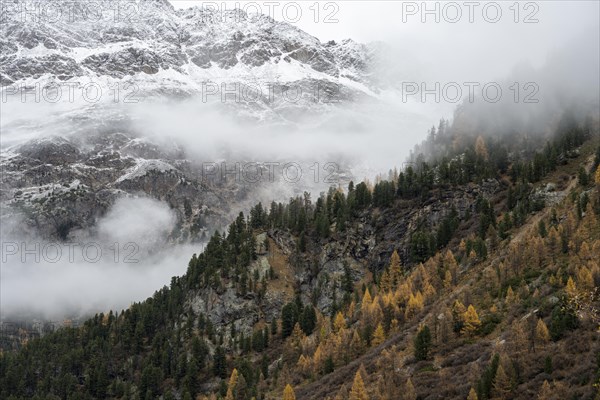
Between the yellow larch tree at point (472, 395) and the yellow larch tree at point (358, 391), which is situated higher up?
the yellow larch tree at point (472, 395)

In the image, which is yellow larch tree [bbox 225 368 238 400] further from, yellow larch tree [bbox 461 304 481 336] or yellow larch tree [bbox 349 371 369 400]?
yellow larch tree [bbox 461 304 481 336]

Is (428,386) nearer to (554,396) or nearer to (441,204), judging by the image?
(554,396)

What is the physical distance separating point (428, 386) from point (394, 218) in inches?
4245

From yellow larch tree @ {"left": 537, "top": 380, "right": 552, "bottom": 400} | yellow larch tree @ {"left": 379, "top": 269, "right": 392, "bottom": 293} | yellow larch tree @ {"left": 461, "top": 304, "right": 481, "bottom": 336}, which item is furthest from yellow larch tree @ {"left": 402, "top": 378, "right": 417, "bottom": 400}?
yellow larch tree @ {"left": 379, "top": 269, "right": 392, "bottom": 293}

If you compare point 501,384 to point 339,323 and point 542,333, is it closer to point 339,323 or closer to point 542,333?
point 542,333

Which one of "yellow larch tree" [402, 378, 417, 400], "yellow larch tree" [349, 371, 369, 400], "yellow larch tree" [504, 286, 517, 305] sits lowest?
"yellow larch tree" [349, 371, 369, 400]

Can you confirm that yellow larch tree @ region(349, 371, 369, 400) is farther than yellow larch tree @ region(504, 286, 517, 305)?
No

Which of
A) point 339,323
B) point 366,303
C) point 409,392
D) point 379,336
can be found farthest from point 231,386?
point 409,392

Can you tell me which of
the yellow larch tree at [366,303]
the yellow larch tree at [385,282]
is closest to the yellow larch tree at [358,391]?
the yellow larch tree at [366,303]

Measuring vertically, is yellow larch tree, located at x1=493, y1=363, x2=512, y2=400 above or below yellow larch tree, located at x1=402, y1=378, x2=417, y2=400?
above

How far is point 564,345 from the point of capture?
88.2m

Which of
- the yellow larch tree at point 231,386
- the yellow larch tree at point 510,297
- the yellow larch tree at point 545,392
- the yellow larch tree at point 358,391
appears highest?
the yellow larch tree at point 510,297

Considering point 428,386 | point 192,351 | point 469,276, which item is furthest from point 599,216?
point 192,351

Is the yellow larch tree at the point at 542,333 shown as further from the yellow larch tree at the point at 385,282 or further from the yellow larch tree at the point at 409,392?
the yellow larch tree at the point at 385,282
